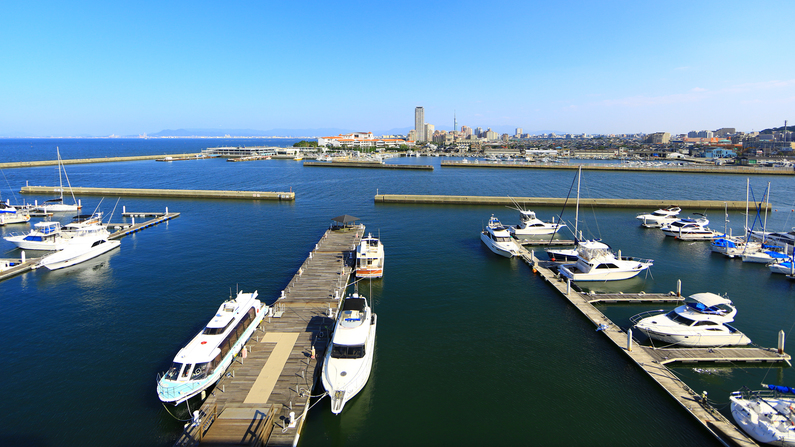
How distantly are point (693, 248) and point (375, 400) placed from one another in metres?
38.8

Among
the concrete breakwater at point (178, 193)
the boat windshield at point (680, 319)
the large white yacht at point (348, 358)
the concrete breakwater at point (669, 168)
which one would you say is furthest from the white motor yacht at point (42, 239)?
the concrete breakwater at point (669, 168)

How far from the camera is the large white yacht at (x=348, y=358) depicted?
48.1 feet

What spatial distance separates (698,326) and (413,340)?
1455 cm

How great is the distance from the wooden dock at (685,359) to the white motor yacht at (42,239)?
43.6 meters

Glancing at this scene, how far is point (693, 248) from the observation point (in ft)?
128

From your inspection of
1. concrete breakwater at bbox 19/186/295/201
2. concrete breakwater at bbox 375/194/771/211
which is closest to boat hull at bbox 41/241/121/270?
concrete breakwater at bbox 19/186/295/201

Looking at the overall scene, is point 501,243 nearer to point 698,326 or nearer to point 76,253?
point 698,326

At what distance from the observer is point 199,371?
1487 cm

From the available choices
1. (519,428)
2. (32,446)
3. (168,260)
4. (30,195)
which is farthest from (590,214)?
(30,195)

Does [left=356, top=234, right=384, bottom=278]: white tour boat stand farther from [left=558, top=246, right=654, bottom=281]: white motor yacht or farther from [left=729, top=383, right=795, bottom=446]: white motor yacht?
[left=729, top=383, right=795, bottom=446]: white motor yacht

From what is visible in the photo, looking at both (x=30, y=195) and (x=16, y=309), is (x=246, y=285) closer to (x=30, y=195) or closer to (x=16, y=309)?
(x=16, y=309)

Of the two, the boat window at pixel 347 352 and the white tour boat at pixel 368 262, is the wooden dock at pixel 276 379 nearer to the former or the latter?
the boat window at pixel 347 352

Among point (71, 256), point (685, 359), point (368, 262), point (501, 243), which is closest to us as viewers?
point (685, 359)

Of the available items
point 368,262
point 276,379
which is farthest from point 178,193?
point 276,379
